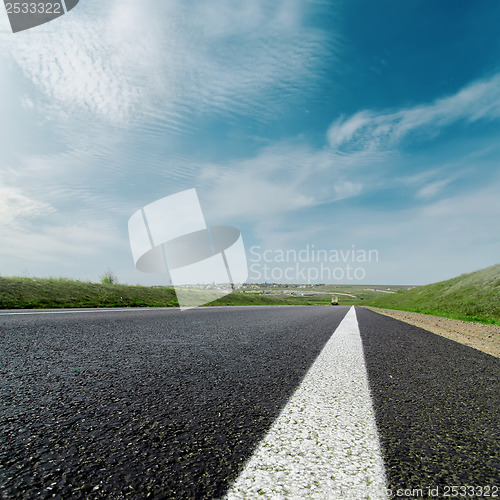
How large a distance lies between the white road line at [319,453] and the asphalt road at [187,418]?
0.05 meters

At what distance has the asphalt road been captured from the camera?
108cm

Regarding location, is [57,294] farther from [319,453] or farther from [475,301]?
[475,301]

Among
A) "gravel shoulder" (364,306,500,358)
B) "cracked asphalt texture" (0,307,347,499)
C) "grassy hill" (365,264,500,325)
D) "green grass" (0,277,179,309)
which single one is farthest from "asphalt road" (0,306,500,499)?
"grassy hill" (365,264,500,325)

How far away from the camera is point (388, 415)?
176cm

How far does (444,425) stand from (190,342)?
122 inches

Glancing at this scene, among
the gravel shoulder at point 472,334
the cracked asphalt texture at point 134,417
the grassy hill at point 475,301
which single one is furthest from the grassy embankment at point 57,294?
the grassy hill at point 475,301

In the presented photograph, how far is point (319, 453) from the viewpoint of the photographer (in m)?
1.28

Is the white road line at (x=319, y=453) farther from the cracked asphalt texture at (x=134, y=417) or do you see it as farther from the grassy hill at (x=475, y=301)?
the grassy hill at (x=475, y=301)

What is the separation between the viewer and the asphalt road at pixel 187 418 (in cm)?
108

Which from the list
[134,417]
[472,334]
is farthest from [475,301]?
[134,417]

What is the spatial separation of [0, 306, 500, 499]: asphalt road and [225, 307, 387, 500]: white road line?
0.05 meters

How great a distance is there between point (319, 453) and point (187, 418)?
657 mm

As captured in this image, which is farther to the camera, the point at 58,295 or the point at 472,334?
the point at 58,295

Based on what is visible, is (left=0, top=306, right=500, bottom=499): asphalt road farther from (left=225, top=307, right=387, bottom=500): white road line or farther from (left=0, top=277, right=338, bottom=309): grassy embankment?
(left=0, top=277, right=338, bottom=309): grassy embankment
